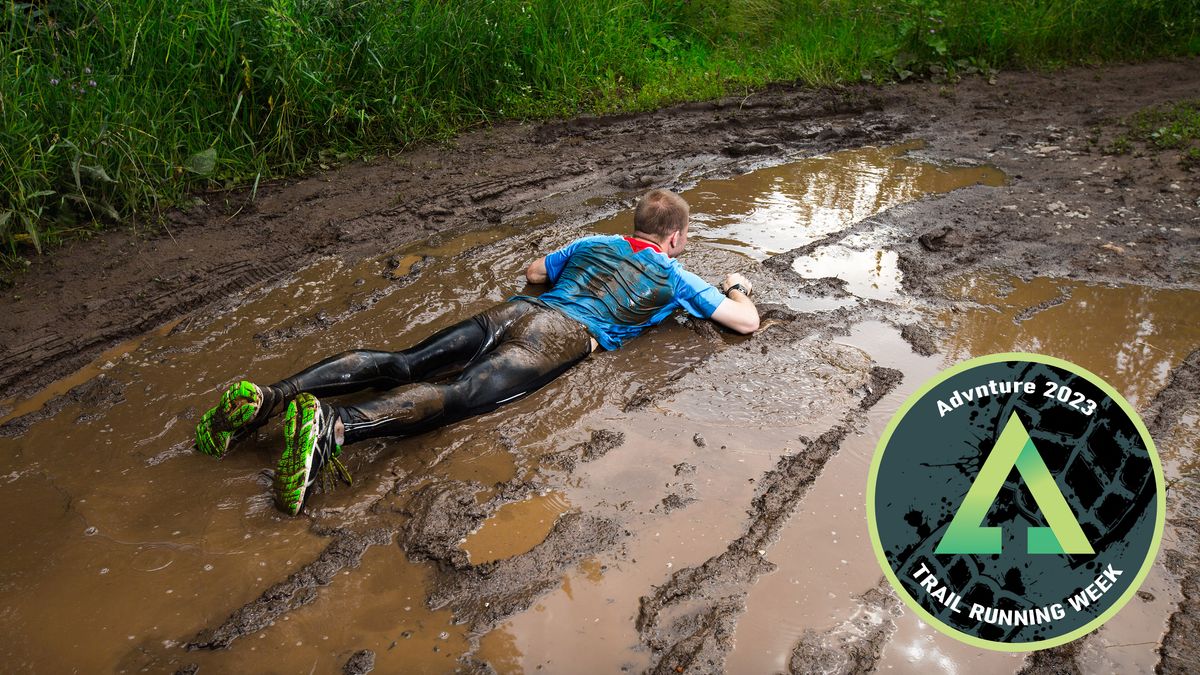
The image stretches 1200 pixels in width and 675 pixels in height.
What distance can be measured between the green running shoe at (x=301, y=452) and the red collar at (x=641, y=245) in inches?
73.7

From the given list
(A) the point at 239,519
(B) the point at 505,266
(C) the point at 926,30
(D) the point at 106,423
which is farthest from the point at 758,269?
(C) the point at 926,30

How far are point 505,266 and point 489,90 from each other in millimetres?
2618

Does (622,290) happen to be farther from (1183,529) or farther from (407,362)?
(1183,529)

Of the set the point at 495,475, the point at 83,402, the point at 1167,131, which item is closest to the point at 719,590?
the point at 495,475

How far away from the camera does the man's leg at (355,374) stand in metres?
3.29

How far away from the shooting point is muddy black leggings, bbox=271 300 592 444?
135 inches

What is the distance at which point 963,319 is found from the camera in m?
4.50

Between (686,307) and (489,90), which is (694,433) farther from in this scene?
(489,90)

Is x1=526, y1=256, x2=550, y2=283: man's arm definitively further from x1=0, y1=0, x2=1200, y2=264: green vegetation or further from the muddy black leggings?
x1=0, y1=0, x2=1200, y2=264: green vegetation

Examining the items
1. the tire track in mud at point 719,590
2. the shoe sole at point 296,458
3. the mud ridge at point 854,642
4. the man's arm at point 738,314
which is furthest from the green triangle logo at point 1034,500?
the shoe sole at point 296,458

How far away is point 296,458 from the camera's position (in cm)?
309

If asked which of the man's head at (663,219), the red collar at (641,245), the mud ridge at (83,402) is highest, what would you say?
the man's head at (663,219)

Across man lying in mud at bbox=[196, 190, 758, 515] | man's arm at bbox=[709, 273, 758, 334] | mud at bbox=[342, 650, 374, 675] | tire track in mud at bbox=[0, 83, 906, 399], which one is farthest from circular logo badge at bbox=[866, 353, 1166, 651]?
tire track in mud at bbox=[0, 83, 906, 399]

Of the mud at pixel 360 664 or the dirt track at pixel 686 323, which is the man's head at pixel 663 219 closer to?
the dirt track at pixel 686 323
